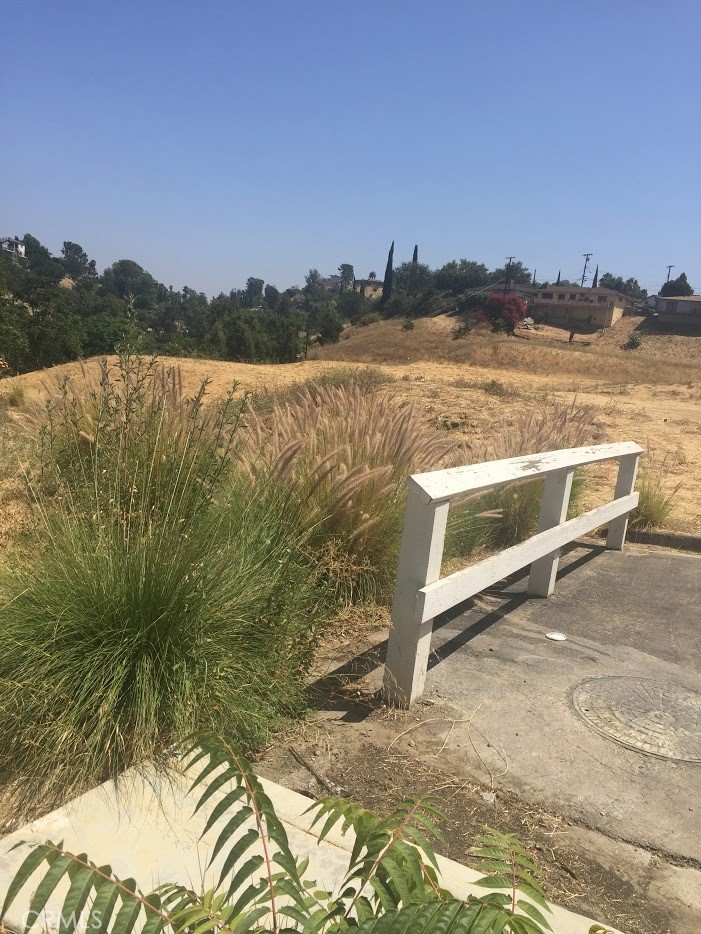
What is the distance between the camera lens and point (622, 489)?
5.98 meters

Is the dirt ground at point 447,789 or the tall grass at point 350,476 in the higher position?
the tall grass at point 350,476

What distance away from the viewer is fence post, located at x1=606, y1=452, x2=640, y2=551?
5.93m

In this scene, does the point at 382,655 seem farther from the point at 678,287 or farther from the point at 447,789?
the point at 678,287

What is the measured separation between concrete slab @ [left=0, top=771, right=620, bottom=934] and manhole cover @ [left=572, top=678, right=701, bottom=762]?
1.14m

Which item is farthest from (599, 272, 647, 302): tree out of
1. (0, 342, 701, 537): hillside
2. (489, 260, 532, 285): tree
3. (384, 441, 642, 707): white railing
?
(384, 441, 642, 707): white railing

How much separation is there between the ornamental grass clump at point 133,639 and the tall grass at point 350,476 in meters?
0.70

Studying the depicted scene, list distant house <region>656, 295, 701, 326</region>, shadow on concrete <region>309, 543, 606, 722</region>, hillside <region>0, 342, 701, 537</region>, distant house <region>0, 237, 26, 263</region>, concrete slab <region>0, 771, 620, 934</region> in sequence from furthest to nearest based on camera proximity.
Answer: distant house <region>0, 237, 26, 263</region>, distant house <region>656, 295, 701, 326</region>, hillside <region>0, 342, 701, 537</region>, shadow on concrete <region>309, 543, 606, 722</region>, concrete slab <region>0, 771, 620, 934</region>

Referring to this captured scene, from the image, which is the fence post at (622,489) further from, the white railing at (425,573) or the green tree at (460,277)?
the green tree at (460,277)

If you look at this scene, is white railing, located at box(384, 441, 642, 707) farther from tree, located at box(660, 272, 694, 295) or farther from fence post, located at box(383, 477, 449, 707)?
tree, located at box(660, 272, 694, 295)

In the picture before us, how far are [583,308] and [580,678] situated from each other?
8133 centimetres

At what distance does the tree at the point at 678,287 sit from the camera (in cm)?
8500

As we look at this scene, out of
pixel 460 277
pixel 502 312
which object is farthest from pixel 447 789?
pixel 460 277

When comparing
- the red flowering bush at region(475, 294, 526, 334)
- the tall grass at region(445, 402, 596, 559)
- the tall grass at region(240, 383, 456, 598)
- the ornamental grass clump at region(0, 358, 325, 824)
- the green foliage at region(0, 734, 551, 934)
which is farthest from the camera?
the red flowering bush at region(475, 294, 526, 334)

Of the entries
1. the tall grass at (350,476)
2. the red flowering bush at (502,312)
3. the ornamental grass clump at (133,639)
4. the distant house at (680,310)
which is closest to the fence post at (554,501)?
the tall grass at (350,476)
